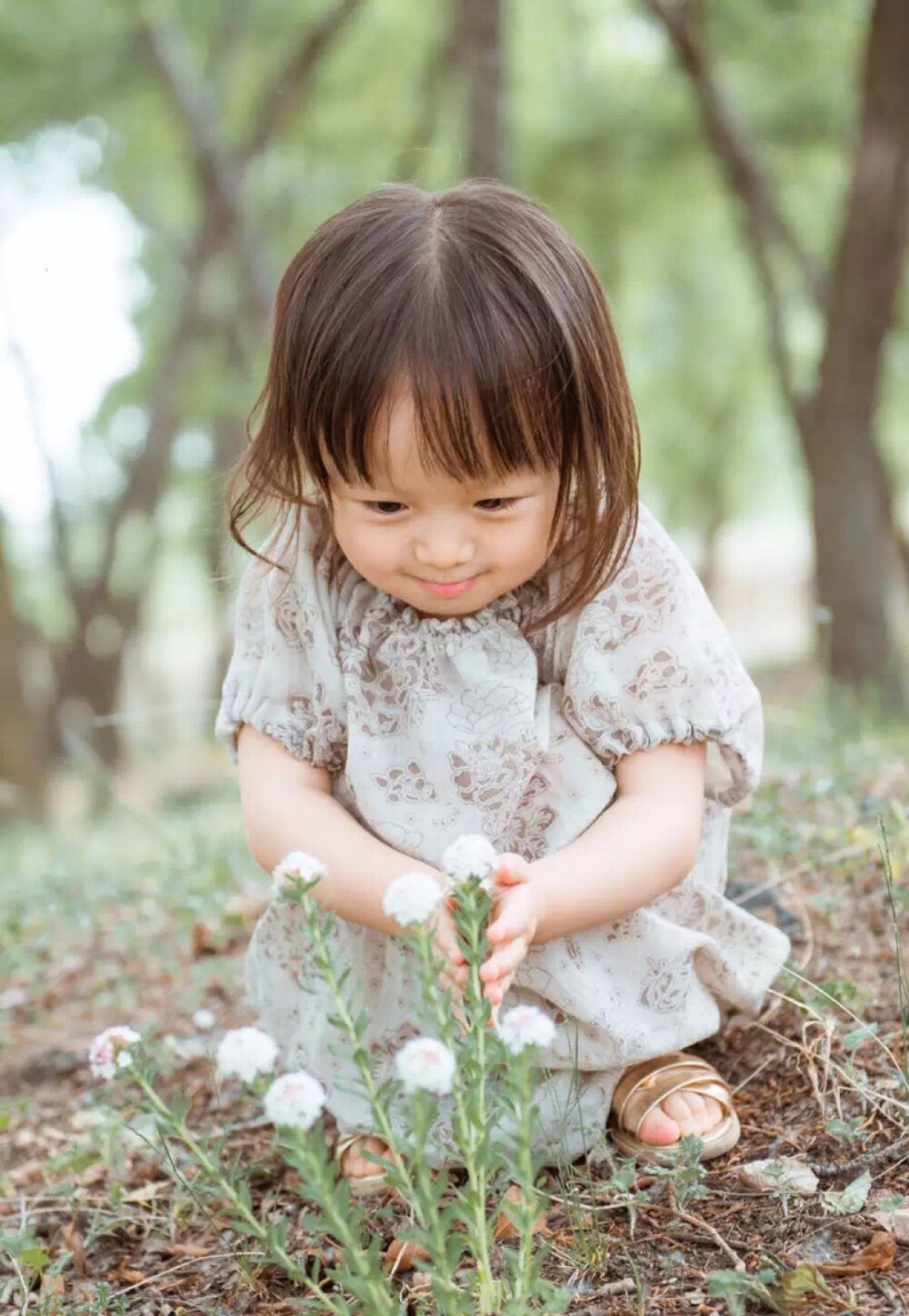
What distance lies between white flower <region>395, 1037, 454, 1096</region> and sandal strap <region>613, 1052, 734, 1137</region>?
2.97 ft

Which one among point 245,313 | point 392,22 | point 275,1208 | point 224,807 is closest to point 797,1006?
point 275,1208

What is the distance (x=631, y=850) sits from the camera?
184 centimetres

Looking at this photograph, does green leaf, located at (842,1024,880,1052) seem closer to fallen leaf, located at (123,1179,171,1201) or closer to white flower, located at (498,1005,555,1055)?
white flower, located at (498,1005,555,1055)

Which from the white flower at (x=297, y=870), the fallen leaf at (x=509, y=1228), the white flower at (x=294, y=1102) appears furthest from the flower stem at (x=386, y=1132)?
the fallen leaf at (x=509, y=1228)

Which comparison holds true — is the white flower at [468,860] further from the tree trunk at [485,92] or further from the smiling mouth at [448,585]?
the tree trunk at [485,92]

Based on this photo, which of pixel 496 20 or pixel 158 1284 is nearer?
pixel 158 1284

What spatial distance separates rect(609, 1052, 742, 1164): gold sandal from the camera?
74.9 inches

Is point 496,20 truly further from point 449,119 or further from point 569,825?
point 449,119

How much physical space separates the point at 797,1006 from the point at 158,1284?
1032 millimetres

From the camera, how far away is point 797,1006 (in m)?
2.15

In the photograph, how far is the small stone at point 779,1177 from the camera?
1.75 metres

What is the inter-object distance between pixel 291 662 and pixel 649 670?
0.54m

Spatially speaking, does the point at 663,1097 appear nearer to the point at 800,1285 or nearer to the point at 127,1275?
the point at 800,1285

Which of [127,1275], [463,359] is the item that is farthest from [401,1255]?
[463,359]
